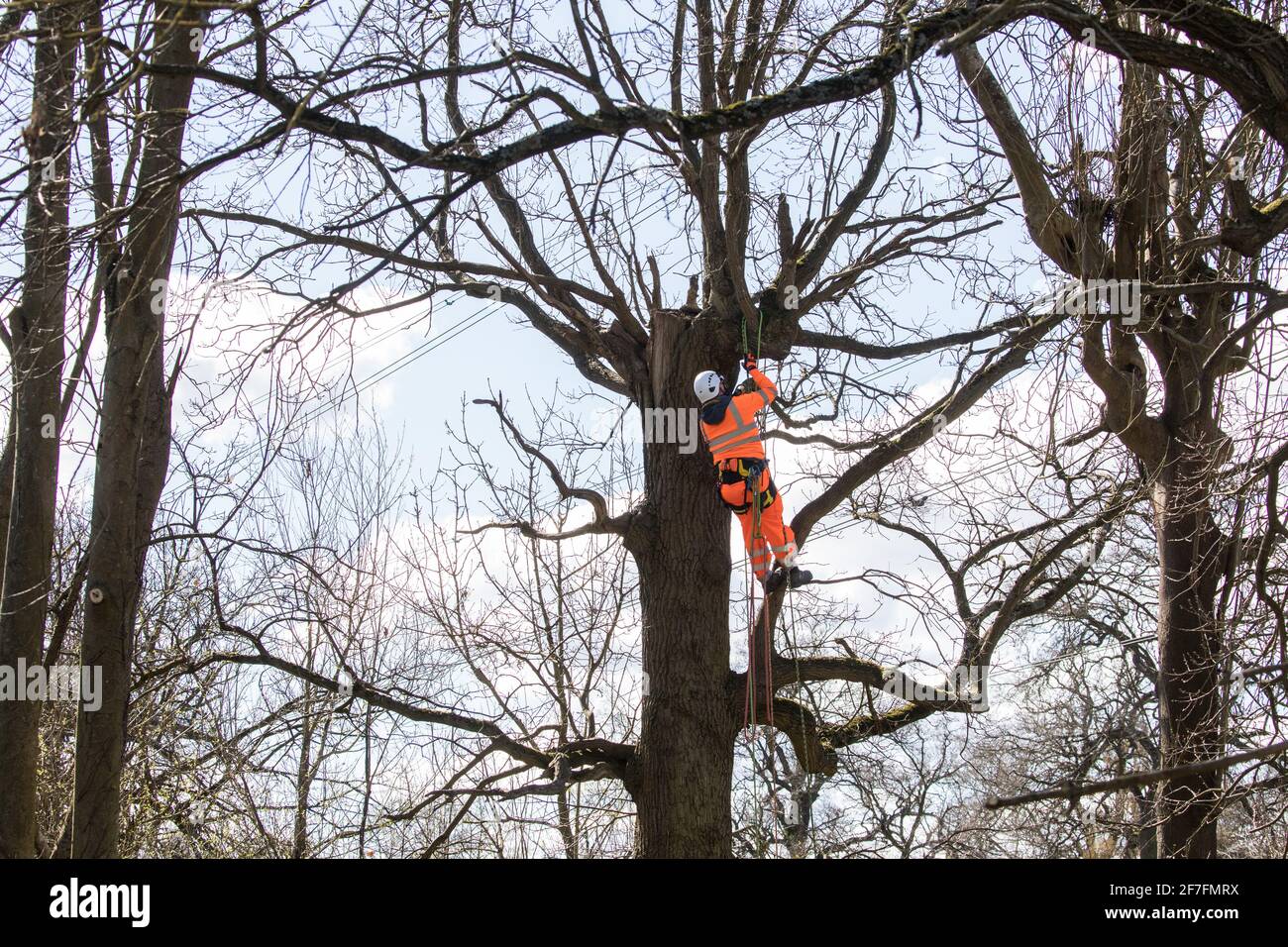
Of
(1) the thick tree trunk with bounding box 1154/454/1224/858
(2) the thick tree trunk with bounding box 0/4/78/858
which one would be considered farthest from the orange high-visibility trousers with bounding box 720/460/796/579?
(2) the thick tree trunk with bounding box 0/4/78/858

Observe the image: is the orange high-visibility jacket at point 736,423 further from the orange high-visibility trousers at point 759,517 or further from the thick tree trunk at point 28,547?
the thick tree trunk at point 28,547

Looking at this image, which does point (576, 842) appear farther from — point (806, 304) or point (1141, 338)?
point (1141, 338)

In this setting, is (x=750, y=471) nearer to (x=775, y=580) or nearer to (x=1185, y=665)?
(x=775, y=580)

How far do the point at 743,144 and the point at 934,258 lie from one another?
2.90 m

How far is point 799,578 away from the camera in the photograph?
837 centimetres

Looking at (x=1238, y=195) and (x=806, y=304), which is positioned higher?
(x=806, y=304)

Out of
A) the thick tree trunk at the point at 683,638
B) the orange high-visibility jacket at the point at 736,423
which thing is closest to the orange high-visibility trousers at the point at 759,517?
the orange high-visibility jacket at the point at 736,423

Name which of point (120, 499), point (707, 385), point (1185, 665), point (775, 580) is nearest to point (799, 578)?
point (775, 580)

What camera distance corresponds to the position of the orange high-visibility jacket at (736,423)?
8.04 meters

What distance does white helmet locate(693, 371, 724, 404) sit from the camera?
26.8ft

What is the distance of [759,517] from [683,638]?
38.1 inches
